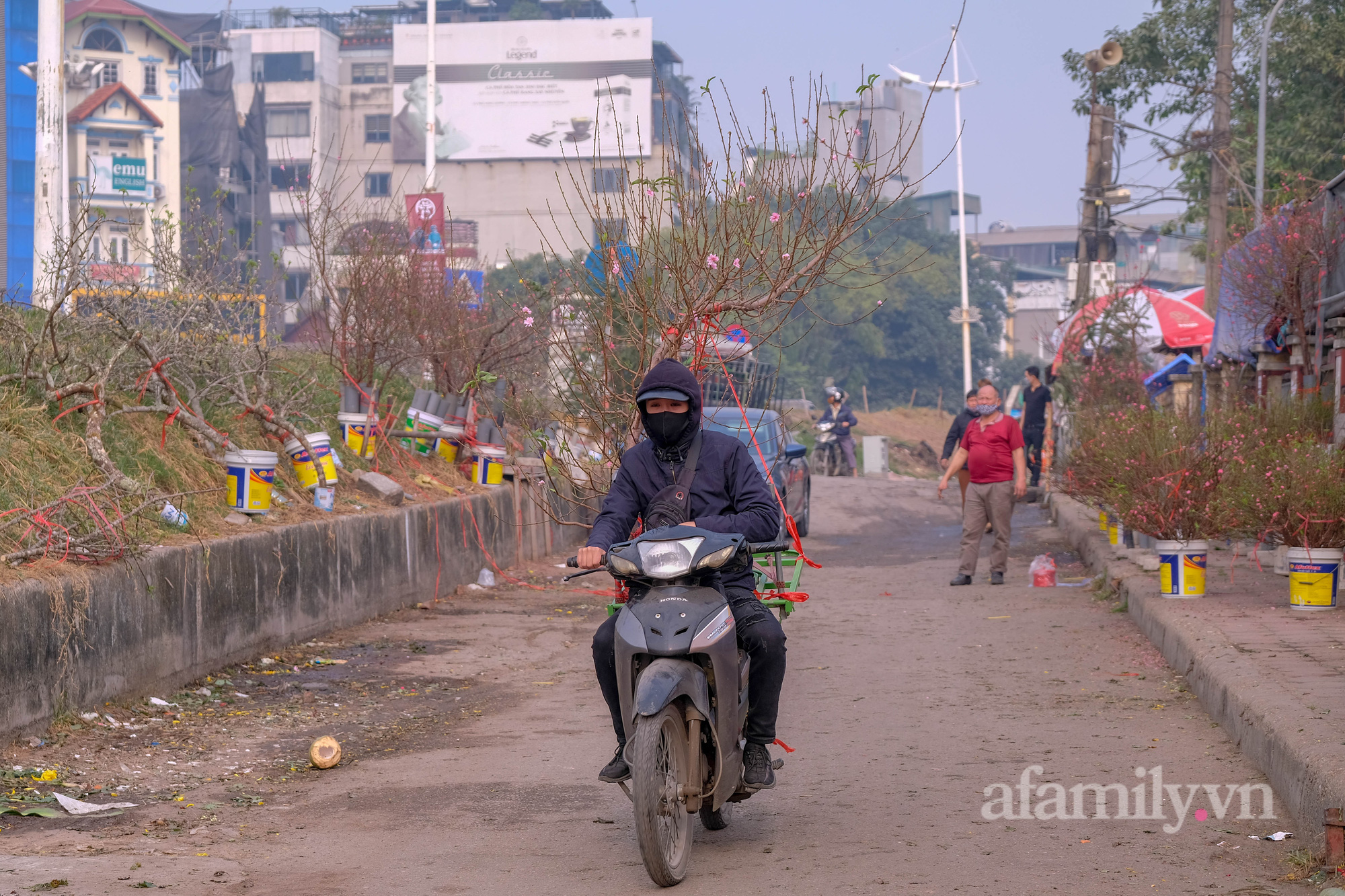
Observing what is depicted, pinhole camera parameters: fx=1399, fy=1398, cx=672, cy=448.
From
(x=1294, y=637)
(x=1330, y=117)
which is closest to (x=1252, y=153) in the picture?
(x=1330, y=117)

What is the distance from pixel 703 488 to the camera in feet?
17.7

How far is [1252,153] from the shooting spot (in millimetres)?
27156

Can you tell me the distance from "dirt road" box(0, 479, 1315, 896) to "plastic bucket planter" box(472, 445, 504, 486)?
425 cm

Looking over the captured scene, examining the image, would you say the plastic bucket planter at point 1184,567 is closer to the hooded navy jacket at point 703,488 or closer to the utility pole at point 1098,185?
the hooded navy jacket at point 703,488

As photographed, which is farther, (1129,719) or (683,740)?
(1129,719)

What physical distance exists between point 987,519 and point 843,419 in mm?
17636

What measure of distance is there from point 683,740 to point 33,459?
5.22m

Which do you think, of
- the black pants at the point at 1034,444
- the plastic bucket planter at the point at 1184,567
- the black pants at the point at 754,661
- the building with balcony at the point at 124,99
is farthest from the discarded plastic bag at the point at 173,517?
the building with balcony at the point at 124,99

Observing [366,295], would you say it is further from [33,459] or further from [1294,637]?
[1294,637]

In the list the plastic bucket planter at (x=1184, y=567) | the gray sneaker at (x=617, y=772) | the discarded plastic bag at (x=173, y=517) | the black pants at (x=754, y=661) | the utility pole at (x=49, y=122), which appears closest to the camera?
the gray sneaker at (x=617, y=772)

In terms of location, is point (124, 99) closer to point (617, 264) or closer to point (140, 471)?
point (140, 471)

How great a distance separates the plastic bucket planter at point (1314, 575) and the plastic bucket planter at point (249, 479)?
713cm

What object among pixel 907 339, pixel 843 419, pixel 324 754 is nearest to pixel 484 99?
pixel 907 339

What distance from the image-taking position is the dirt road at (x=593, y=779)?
4.81 meters
